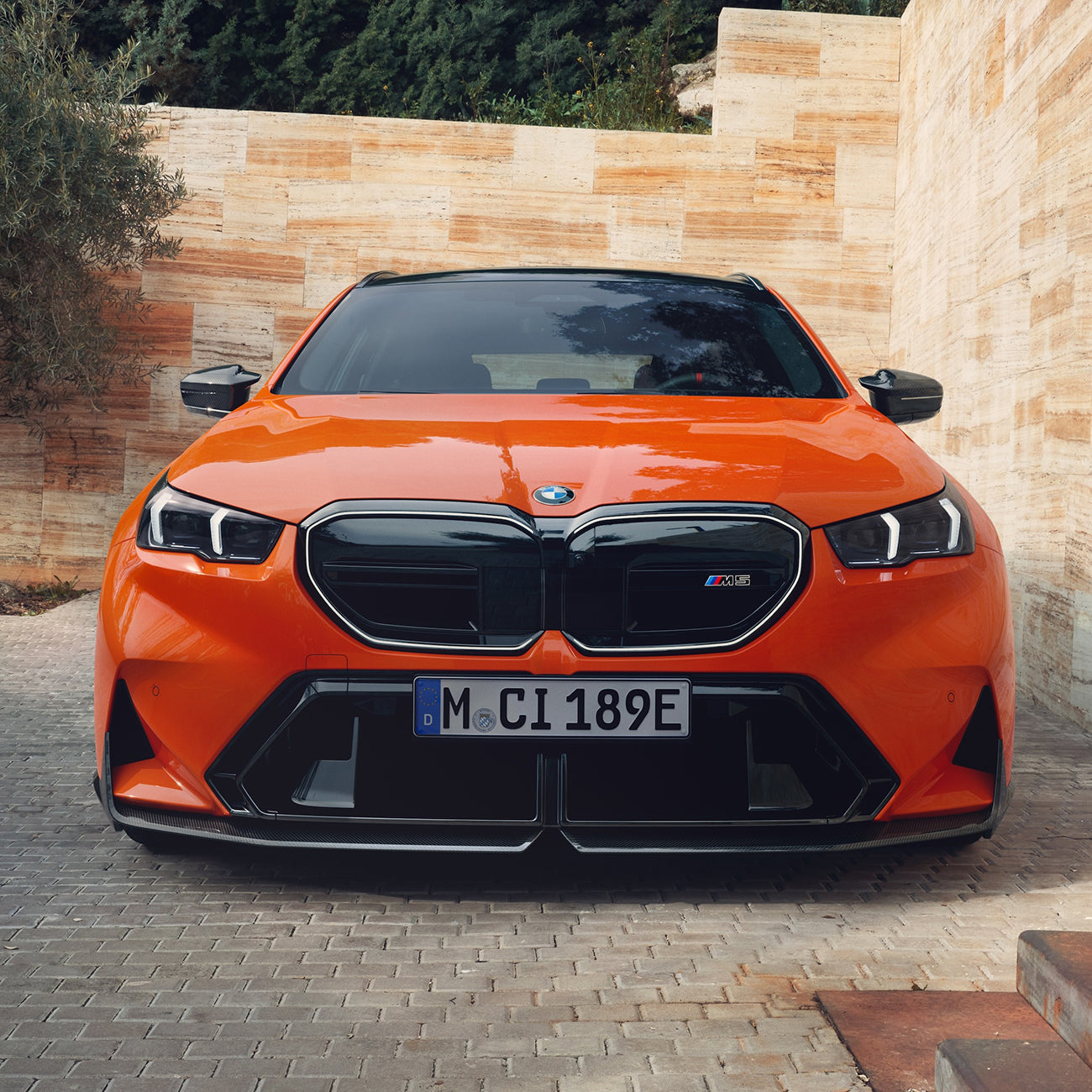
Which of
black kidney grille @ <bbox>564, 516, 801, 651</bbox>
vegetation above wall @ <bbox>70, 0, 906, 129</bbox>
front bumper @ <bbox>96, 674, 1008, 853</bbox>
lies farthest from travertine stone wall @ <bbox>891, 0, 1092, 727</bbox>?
vegetation above wall @ <bbox>70, 0, 906, 129</bbox>

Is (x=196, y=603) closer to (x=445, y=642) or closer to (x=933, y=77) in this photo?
(x=445, y=642)

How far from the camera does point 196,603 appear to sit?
2734mm

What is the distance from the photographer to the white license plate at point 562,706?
2.63 m

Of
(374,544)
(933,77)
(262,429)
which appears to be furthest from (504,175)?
(374,544)

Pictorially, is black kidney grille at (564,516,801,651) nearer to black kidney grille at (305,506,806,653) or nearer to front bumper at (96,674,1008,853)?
black kidney grille at (305,506,806,653)

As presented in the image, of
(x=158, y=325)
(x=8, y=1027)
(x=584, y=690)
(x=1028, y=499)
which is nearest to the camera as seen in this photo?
(x=8, y=1027)

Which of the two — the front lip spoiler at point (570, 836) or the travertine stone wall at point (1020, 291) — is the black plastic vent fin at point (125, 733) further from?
the travertine stone wall at point (1020, 291)

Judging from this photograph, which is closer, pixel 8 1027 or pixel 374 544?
pixel 8 1027

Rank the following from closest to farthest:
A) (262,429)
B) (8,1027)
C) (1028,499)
Answer: (8,1027) → (262,429) → (1028,499)

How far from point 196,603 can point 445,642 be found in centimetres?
55

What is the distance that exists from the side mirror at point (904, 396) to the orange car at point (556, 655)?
1066mm

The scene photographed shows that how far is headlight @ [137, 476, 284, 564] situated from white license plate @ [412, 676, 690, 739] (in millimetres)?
501

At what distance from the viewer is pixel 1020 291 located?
5.99 m

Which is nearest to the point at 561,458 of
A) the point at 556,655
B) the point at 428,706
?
the point at 556,655
